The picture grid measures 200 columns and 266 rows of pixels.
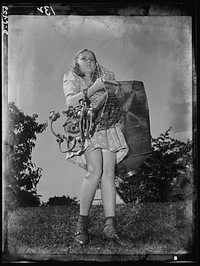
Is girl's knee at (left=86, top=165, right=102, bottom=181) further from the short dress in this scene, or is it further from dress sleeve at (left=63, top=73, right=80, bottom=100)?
dress sleeve at (left=63, top=73, right=80, bottom=100)

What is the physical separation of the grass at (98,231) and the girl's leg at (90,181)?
3cm

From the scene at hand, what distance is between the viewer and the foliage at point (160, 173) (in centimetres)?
196

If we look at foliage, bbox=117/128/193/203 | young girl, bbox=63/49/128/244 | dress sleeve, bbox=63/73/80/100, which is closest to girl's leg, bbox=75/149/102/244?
young girl, bbox=63/49/128/244

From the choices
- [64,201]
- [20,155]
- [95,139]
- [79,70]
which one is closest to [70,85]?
[79,70]

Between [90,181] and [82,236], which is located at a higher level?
[90,181]

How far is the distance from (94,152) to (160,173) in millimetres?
301

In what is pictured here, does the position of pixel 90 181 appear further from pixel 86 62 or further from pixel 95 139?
pixel 86 62

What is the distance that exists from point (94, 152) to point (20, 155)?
32cm

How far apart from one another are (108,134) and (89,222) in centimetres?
38

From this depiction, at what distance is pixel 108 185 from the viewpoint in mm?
1942

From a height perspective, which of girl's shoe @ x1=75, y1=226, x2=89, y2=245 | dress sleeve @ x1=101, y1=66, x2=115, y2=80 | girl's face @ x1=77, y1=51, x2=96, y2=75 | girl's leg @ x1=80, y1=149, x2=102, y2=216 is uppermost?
girl's face @ x1=77, y1=51, x2=96, y2=75

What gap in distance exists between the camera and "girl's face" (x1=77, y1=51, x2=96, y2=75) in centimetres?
197

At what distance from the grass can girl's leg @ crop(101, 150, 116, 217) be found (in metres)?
0.03

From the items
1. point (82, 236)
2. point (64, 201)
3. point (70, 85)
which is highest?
point (70, 85)
